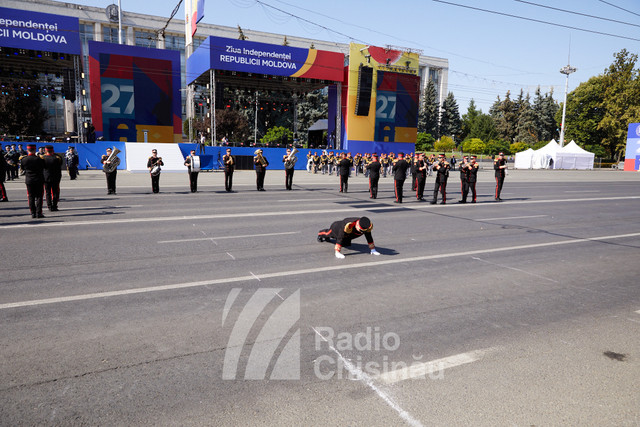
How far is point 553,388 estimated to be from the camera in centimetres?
379

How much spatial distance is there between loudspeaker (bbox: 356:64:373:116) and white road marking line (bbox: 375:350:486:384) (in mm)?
38916

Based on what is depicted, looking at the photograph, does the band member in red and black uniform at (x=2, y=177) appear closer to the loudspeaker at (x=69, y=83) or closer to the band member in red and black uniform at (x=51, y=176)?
the band member in red and black uniform at (x=51, y=176)

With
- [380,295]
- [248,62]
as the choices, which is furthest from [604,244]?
[248,62]

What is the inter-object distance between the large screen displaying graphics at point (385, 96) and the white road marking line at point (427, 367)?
38.5 metres

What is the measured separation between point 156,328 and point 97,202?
11.5 meters

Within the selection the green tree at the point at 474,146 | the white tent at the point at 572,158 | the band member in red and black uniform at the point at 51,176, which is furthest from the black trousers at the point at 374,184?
the green tree at the point at 474,146

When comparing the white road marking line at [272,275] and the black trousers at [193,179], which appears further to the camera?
the black trousers at [193,179]

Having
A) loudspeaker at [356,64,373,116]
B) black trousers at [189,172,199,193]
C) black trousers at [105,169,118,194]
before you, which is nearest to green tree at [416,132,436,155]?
loudspeaker at [356,64,373,116]

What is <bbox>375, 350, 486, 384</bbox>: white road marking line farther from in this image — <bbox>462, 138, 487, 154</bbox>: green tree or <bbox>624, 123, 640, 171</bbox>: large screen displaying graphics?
<bbox>462, 138, 487, 154</bbox>: green tree

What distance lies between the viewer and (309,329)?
488cm

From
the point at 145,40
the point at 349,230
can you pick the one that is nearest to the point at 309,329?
the point at 349,230

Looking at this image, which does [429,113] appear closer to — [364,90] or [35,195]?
[364,90]

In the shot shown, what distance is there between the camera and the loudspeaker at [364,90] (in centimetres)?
4116

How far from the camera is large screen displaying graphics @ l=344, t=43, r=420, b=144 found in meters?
41.3
